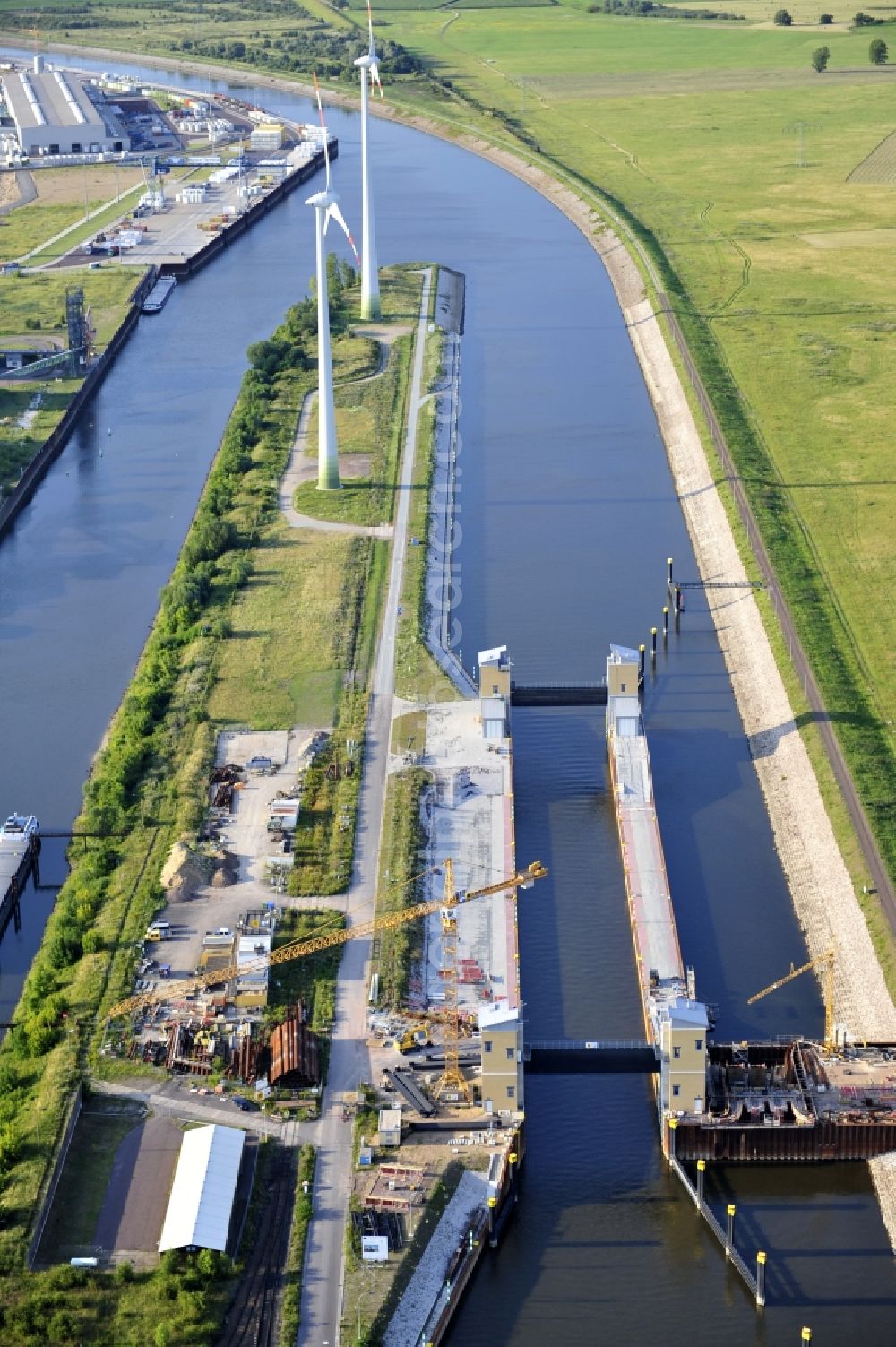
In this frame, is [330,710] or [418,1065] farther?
[330,710]

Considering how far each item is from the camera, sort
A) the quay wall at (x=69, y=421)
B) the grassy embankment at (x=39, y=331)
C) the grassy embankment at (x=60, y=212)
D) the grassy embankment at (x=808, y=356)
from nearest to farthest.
A: the grassy embankment at (x=808, y=356) → the quay wall at (x=69, y=421) → the grassy embankment at (x=39, y=331) → the grassy embankment at (x=60, y=212)

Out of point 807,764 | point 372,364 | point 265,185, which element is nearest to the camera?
point 807,764

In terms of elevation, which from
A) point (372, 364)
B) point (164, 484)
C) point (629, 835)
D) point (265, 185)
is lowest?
point (629, 835)

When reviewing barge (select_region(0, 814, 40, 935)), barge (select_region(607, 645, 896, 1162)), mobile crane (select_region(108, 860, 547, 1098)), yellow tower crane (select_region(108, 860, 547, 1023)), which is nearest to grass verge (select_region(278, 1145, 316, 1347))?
mobile crane (select_region(108, 860, 547, 1098))

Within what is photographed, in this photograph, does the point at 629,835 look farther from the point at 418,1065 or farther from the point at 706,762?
the point at 418,1065

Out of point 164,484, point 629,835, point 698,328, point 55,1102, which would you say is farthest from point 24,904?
point 698,328

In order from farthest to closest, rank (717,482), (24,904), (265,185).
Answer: (265,185)
(717,482)
(24,904)

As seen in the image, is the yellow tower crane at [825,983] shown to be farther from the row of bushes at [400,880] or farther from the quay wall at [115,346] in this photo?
the quay wall at [115,346]

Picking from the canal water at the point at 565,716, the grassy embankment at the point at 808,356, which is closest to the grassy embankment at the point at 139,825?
the canal water at the point at 565,716
